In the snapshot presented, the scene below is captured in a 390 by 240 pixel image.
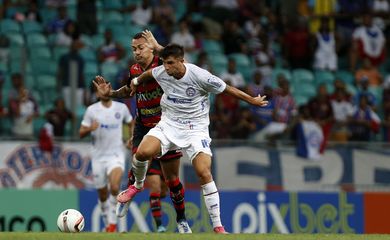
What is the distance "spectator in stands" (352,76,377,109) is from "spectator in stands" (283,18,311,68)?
5.32 ft

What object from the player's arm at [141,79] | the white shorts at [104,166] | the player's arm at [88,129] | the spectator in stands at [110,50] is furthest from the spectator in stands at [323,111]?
the player's arm at [141,79]

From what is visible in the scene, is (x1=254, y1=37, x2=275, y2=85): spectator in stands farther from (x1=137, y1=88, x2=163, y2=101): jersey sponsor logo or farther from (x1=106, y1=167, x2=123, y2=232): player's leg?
(x1=137, y1=88, x2=163, y2=101): jersey sponsor logo

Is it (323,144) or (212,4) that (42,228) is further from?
(212,4)

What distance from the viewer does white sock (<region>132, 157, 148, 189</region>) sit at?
14.6m

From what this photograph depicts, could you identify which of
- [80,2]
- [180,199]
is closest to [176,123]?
[180,199]

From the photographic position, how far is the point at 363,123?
74.1 feet

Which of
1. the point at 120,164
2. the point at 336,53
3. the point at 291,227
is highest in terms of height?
the point at 336,53

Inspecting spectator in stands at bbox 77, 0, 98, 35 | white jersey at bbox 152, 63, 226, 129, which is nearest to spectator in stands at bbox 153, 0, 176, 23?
spectator in stands at bbox 77, 0, 98, 35

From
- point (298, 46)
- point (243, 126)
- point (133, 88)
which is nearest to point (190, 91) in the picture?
point (133, 88)

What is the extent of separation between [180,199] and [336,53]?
474 inches

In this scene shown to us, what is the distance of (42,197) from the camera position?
20.0m

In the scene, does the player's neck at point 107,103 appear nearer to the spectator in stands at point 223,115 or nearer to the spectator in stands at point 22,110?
the spectator in stands at point 22,110

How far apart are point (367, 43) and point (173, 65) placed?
12941mm

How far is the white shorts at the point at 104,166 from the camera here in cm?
1895
